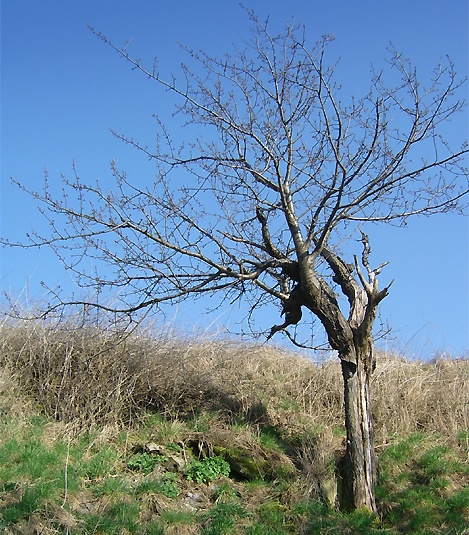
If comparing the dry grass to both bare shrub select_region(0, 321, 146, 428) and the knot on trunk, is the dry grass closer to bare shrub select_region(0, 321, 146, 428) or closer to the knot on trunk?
bare shrub select_region(0, 321, 146, 428)

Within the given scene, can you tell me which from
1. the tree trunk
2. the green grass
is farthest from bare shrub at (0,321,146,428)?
the tree trunk

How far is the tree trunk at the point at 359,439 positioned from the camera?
303 inches

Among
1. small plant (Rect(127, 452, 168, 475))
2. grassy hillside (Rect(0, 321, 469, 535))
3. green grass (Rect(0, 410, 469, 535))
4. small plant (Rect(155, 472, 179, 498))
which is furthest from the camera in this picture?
small plant (Rect(127, 452, 168, 475))

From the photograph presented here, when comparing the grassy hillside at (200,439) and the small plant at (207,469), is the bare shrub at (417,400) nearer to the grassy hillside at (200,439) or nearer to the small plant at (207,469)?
the grassy hillside at (200,439)

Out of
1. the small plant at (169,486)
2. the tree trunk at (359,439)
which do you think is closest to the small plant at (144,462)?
the small plant at (169,486)

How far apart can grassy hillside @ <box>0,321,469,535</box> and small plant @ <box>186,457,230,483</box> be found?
17 mm

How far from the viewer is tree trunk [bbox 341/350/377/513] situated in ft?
25.3

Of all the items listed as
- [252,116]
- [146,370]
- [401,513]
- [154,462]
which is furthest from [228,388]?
[252,116]

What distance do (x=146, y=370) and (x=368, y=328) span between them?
314 cm

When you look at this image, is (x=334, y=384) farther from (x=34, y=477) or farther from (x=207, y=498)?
(x=34, y=477)

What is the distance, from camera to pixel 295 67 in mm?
7969

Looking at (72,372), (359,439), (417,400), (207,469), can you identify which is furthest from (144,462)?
(417,400)

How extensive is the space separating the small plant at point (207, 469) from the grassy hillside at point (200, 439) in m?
0.02

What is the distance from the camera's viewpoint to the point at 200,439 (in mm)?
8562
